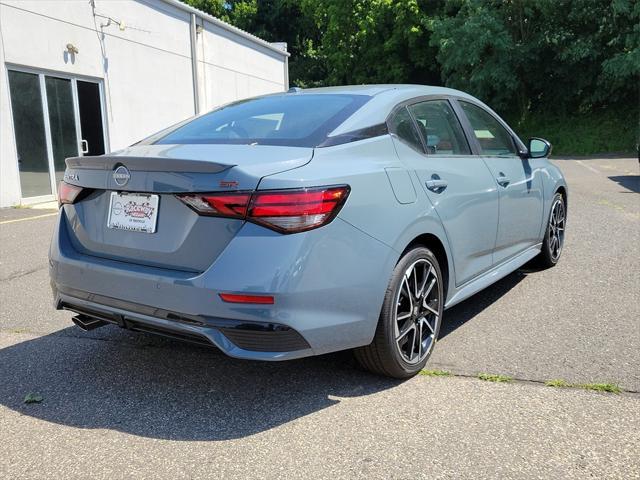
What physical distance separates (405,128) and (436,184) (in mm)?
367

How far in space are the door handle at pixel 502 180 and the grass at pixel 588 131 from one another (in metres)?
21.1

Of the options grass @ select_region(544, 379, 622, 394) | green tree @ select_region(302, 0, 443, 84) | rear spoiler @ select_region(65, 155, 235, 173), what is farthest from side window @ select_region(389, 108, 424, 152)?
green tree @ select_region(302, 0, 443, 84)

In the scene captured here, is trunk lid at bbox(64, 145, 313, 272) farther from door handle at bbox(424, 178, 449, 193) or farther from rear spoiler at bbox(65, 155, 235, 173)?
door handle at bbox(424, 178, 449, 193)

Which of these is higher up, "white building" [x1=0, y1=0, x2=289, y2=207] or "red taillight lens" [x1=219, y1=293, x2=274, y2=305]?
"white building" [x1=0, y1=0, x2=289, y2=207]

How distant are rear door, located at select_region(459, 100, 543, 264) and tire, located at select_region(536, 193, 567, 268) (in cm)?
39

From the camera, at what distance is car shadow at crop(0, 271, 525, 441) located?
277 centimetres

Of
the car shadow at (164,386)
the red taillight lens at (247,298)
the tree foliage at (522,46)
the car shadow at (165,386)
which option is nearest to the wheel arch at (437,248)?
the car shadow at (164,386)

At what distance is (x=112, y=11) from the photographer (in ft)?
43.7

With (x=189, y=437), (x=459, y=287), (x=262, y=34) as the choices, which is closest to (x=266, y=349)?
(x=189, y=437)

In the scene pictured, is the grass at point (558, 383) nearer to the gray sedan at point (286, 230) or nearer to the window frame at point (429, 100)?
the gray sedan at point (286, 230)

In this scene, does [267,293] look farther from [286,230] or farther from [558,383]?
[558,383]

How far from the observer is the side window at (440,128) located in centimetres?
352

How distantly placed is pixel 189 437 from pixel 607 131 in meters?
25.5

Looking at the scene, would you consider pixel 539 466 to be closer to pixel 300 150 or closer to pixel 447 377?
pixel 447 377
